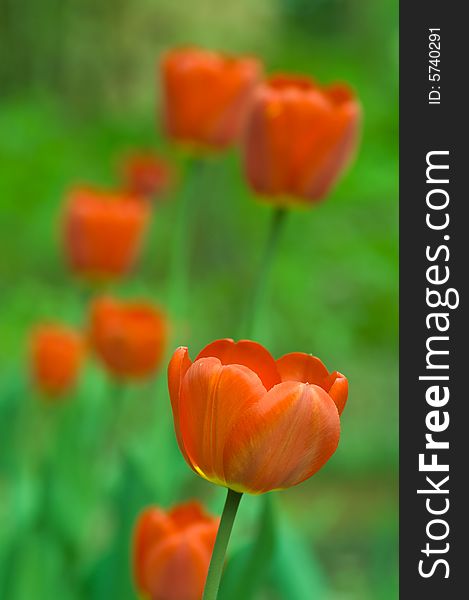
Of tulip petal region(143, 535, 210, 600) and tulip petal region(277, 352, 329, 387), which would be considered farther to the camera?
tulip petal region(143, 535, 210, 600)

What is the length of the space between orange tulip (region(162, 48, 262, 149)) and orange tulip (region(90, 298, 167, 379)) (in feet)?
0.74

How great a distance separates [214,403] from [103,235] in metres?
0.99

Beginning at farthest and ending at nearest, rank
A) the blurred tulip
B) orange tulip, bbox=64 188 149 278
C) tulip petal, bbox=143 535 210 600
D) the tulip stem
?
the blurred tulip → orange tulip, bbox=64 188 149 278 → tulip petal, bbox=143 535 210 600 → the tulip stem

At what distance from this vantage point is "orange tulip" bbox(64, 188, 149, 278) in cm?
148

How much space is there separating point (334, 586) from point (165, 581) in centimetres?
140

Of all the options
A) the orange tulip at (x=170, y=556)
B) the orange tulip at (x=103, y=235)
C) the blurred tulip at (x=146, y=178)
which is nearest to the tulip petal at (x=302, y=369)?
the orange tulip at (x=170, y=556)

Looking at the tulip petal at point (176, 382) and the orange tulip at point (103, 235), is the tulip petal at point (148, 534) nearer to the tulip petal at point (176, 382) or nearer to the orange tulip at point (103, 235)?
the tulip petal at point (176, 382)

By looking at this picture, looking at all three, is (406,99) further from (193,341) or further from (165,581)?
(193,341)

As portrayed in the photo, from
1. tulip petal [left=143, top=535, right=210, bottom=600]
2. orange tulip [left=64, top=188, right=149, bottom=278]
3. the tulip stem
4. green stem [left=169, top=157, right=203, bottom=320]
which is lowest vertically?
the tulip stem

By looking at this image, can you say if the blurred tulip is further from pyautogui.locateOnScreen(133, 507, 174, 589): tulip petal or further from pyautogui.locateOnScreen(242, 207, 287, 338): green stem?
pyautogui.locateOnScreen(133, 507, 174, 589): tulip petal

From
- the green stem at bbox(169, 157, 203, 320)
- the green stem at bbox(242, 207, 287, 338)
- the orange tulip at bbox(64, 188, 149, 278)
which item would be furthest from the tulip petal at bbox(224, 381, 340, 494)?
the orange tulip at bbox(64, 188, 149, 278)

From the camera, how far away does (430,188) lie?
0.97m

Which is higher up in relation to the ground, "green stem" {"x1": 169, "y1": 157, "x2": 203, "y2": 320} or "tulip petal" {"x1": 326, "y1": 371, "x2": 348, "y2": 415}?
"green stem" {"x1": 169, "y1": 157, "x2": 203, "y2": 320}

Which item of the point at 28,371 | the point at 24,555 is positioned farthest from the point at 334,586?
the point at 24,555
